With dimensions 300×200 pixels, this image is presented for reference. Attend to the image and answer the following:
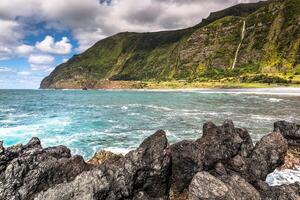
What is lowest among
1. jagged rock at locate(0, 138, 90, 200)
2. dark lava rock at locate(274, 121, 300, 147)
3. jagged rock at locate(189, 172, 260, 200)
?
dark lava rock at locate(274, 121, 300, 147)

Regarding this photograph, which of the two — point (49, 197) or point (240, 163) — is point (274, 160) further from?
point (49, 197)

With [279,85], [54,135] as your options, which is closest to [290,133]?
[54,135]

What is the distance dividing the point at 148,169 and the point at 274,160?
9955 mm

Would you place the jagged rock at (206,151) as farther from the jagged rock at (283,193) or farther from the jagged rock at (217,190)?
the jagged rock at (283,193)

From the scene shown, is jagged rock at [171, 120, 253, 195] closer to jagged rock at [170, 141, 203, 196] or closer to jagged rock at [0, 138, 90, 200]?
jagged rock at [170, 141, 203, 196]

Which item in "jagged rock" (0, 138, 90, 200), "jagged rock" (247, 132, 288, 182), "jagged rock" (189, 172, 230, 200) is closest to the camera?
"jagged rock" (189, 172, 230, 200)

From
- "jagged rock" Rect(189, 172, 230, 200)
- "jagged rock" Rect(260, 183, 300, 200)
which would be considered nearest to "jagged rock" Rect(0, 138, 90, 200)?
"jagged rock" Rect(189, 172, 230, 200)

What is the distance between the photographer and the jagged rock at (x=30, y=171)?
45.7 ft

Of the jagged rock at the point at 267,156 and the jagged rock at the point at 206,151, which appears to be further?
the jagged rock at the point at 267,156

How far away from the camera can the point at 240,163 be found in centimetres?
1798

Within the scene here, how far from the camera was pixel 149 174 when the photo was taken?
15.6 m

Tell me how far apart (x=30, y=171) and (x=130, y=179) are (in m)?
5.24

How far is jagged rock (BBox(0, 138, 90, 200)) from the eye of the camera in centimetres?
1392

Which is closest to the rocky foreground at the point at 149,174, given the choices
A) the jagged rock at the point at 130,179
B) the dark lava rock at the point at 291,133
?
the jagged rock at the point at 130,179
